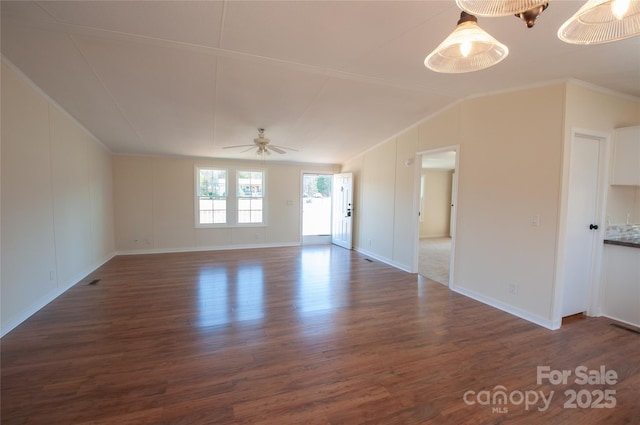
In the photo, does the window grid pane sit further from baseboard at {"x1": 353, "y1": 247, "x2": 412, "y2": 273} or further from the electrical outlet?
the electrical outlet

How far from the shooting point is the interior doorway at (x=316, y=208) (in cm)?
779

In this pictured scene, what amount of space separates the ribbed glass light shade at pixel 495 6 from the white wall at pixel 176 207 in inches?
252

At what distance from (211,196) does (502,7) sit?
265 inches

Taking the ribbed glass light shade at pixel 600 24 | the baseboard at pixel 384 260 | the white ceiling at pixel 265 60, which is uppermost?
the white ceiling at pixel 265 60

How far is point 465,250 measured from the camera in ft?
12.9

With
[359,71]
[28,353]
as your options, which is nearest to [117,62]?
[359,71]

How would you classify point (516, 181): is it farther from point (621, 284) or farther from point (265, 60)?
point (265, 60)

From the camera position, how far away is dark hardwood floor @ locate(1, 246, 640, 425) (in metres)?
1.81

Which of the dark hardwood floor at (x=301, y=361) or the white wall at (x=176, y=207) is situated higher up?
the white wall at (x=176, y=207)

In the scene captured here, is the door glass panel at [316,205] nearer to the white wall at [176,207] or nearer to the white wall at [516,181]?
the white wall at [176,207]

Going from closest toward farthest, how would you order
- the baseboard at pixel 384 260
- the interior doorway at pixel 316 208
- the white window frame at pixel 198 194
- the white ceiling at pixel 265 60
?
the white ceiling at pixel 265 60 → the baseboard at pixel 384 260 → the white window frame at pixel 198 194 → the interior doorway at pixel 316 208

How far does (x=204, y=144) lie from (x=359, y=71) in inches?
147

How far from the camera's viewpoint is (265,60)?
9.43 ft

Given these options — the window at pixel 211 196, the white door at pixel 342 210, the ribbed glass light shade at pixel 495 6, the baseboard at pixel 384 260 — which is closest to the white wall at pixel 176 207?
the window at pixel 211 196
